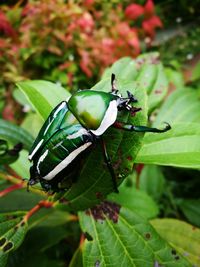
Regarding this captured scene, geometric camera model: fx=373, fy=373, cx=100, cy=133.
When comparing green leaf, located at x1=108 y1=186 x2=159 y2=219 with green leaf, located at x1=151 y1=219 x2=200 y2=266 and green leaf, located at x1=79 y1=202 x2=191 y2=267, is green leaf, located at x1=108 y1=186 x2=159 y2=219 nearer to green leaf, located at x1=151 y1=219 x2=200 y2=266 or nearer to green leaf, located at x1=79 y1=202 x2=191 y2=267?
green leaf, located at x1=151 y1=219 x2=200 y2=266

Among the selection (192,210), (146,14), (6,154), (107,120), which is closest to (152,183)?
(192,210)

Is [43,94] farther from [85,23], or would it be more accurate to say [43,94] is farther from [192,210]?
[85,23]

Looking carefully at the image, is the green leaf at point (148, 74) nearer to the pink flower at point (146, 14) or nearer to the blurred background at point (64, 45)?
the blurred background at point (64, 45)

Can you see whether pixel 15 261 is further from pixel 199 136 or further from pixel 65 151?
pixel 199 136

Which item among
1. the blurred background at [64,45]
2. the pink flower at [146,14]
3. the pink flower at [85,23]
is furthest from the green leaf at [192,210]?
the pink flower at [146,14]

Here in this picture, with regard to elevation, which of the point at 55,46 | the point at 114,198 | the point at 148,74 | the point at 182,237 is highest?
the point at 148,74

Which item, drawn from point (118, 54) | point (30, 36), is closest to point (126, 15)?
point (118, 54)
